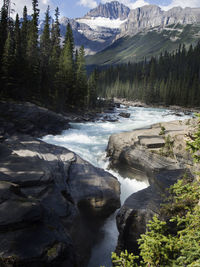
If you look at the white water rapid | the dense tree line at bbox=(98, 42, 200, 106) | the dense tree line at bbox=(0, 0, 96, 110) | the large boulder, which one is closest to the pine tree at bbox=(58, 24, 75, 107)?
the dense tree line at bbox=(0, 0, 96, 110)

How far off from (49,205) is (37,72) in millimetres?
31744

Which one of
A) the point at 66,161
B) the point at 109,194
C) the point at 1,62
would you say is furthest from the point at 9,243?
the point at 1,62

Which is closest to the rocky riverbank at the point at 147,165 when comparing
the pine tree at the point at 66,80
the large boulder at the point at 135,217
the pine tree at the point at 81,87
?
the large boulder at the point at 135,217

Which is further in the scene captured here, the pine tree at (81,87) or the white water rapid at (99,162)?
the pine tree at (81,87)

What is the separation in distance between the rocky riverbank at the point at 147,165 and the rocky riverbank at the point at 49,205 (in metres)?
1.57

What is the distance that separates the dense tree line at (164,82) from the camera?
82.6 m

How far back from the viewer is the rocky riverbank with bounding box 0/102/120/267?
446cm

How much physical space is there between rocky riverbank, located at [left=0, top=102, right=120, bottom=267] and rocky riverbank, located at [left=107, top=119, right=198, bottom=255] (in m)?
1.57

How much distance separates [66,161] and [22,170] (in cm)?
377

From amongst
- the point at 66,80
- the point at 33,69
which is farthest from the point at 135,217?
the point at 66,80

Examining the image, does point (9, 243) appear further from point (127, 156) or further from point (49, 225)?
point (127, 156)

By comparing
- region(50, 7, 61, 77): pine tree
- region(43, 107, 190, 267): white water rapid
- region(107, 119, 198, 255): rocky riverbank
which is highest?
region(50, 7, 61, 77): pine tree

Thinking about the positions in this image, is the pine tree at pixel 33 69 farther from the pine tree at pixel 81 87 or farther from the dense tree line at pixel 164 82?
the dense tree line at pixel 164 82

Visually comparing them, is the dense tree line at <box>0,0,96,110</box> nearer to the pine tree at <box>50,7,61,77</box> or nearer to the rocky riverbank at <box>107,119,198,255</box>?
the pine tree at <box>50,7,61,77</box>
